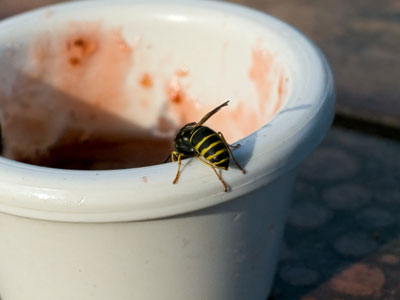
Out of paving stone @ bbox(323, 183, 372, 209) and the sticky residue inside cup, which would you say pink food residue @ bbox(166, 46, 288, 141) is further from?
paving stone @ bbox(323, 183, 372, 209)

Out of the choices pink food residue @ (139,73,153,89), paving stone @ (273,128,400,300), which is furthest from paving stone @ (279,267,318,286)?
pink food residue @ (139,73,153,89)

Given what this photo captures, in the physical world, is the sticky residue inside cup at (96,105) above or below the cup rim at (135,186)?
below

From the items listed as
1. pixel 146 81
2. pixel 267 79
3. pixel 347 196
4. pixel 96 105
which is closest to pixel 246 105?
pixel 267 79

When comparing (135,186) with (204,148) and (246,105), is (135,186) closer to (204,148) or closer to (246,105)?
(204,148)

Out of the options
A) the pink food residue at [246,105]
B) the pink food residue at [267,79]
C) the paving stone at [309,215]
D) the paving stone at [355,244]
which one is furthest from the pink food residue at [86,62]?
the paving stone at [355,244]

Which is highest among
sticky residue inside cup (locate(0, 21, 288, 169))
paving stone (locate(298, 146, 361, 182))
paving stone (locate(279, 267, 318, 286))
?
sticky residue inside cup (locate(0, 21, 288, 169))

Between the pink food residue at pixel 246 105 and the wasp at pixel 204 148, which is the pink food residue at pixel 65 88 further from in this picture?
the wasp at pixel 204 148

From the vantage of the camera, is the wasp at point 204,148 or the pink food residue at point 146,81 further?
the pink food residue at point 146,81

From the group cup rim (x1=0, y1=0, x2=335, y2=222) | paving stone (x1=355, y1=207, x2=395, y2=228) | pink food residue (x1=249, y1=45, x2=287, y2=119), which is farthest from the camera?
paving stone (x1=355, y1=207, x2=395, y2=228)

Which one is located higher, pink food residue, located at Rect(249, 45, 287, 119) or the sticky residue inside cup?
pink food residue, located at Rect(249, 45, 287, 119)
